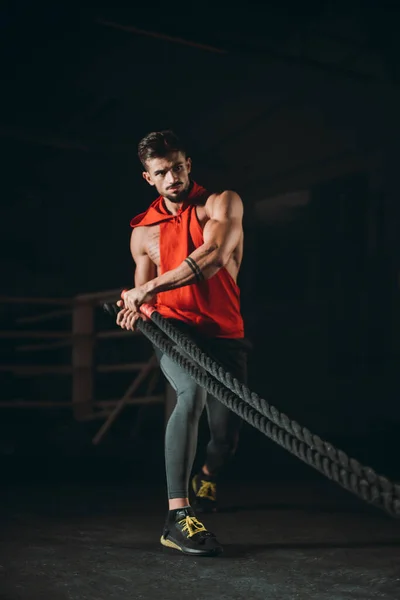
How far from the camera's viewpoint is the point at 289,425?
1938 millimetres

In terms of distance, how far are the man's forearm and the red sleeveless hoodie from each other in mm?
160

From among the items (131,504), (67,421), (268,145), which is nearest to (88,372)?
(67,421)

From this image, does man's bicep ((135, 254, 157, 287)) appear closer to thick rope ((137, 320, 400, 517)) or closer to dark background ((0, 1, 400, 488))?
thick rope ((137, 320, 400, 517))

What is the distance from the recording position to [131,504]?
338cm

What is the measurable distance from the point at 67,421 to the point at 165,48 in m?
3.82

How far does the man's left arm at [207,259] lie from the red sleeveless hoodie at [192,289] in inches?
4.1

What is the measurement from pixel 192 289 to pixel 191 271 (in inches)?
7.6

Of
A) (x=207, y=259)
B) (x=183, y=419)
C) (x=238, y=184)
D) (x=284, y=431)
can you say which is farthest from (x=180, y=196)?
(x=238, y=184)

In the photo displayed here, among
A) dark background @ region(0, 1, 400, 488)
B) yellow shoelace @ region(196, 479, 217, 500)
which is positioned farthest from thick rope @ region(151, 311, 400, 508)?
dark background @ region(0, 1, 400, 488)

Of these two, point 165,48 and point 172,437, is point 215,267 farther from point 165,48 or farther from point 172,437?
point 165,48

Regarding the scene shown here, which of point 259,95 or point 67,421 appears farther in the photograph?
point 259,95

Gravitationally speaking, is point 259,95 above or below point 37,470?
above

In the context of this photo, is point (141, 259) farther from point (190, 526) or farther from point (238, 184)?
point (238, 184)

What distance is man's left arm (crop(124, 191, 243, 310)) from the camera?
2.78 meters
